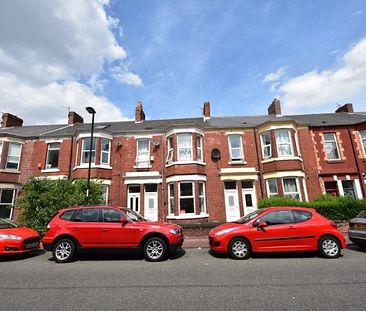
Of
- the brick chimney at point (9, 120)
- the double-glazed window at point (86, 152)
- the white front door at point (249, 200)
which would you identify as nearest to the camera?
the white front door at point (249, 200)

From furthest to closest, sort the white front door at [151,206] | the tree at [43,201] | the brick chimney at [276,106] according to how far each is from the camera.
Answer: the brick chimney at [276,106] < the white front door at [151,206] < the tree at [43,201]

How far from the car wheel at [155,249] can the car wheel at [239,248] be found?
6.97 feet

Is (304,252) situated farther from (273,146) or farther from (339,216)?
(273,146)

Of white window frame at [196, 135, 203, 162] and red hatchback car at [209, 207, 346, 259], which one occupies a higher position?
white window frame at [196, 135, 203, 162]

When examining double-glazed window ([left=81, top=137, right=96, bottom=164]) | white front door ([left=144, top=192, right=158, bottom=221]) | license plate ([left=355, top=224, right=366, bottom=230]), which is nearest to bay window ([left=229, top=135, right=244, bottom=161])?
white front door ([left=144, top=192, right=158, bottom=221])

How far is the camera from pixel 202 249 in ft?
29.7

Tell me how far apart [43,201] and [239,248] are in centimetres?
958

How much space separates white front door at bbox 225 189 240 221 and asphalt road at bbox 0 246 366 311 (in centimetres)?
819

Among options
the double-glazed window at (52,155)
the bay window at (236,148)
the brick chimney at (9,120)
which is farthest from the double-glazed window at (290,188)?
the brick chimney at (9,120)

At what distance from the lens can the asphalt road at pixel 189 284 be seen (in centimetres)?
A: 398

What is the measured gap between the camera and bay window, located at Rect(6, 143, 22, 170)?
55.5ft

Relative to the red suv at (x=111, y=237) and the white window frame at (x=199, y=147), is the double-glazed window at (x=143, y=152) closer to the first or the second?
the white window frame at (x=199, y=147)

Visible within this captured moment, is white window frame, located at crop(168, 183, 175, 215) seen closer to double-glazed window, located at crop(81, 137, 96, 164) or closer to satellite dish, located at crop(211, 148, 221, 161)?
satellite dish, located at crop(211, 148, 221, 161)

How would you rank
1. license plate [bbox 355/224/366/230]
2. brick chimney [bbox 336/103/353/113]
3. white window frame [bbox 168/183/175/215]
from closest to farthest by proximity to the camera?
1. license plate [bbox 355/224/366/230]
2. white window frame [bbox 168/183/175/215]
3. brick chimney [bbox 336/103/353/113]
